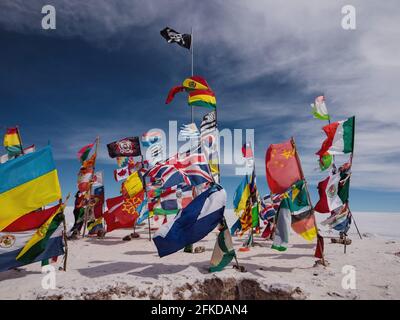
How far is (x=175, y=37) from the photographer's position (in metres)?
17.1

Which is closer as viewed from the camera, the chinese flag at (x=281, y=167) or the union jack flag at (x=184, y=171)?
the chinese flag at (x=281, y=167)

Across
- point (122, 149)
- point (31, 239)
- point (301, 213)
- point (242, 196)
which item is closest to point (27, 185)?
point (31, 239)

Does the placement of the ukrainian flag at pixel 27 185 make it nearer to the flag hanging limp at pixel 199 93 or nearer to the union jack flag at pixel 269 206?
the flag hanging limp at pixel 199 93

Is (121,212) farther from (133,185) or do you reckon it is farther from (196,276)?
(196,276)

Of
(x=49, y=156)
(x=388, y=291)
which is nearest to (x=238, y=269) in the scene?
(x=388, y=291)

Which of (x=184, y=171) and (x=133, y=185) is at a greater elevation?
(x=184, y=171)

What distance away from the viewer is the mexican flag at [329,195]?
42.5ft

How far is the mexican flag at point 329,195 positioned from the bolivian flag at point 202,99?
6770 millimetres

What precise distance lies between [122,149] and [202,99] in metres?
8.59

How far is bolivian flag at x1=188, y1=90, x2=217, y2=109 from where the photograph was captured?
513 inches

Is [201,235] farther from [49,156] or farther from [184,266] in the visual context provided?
[49,156]

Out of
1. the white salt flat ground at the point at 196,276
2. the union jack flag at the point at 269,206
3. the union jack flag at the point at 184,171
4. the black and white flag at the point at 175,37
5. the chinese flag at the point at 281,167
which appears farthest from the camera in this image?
the union jack flag at the point at 269,206

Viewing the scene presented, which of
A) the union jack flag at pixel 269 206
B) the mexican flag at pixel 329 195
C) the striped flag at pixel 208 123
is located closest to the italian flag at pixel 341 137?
the mexican flag at pixel 329 195

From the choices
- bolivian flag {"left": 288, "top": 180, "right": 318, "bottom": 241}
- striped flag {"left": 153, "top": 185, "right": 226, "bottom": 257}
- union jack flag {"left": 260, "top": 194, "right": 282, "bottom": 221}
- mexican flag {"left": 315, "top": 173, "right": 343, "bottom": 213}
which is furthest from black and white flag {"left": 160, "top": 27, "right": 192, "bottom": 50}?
union jack flag {"left": 260, "top": 194, "right": 282, "bottom": 221}
